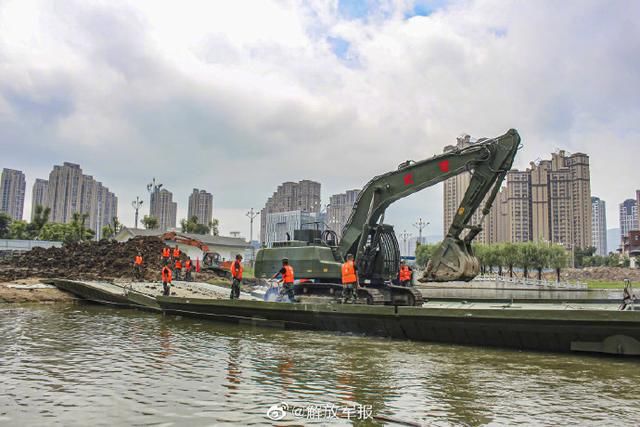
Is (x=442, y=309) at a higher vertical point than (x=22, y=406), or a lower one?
higher

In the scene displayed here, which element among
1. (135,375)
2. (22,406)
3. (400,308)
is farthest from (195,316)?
(22,406)

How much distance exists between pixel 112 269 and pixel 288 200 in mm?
73860

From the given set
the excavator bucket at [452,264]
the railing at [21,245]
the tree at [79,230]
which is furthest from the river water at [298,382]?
the tree at [79,230]

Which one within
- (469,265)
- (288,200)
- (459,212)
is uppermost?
(288,200)

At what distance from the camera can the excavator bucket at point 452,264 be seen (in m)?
12.2

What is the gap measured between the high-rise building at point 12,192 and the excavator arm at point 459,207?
435 feet

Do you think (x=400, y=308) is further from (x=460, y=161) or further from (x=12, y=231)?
(x=12, y=231)

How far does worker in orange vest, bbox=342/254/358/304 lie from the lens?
12.1m

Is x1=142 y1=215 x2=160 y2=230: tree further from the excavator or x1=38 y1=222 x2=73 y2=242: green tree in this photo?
the excavator

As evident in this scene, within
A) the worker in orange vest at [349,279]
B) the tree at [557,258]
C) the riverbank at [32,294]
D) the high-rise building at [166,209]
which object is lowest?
the riverbank at [32,294]

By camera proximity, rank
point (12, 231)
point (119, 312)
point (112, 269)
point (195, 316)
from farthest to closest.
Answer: point (12, 231)
point (112, 269)
point (119, 312)
point (195, 316)

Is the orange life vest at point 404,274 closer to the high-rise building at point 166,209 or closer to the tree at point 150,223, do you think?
the tree at point 150,223

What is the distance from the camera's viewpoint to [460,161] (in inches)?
510

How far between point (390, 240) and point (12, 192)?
5280 inches
